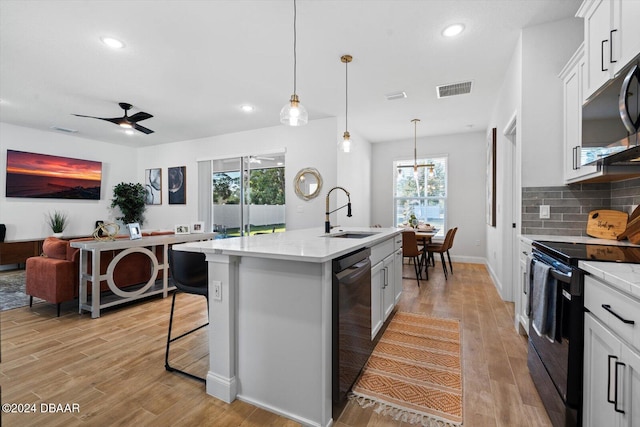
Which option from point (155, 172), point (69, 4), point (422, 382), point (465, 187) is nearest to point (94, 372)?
point (422, 382)

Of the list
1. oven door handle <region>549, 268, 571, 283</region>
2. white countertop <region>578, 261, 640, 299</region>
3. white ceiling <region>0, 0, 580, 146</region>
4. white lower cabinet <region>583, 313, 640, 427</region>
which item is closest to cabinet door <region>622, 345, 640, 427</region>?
white lower cabinet <region>583, 313, 640, 427</region>

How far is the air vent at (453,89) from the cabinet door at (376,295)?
2.76 m

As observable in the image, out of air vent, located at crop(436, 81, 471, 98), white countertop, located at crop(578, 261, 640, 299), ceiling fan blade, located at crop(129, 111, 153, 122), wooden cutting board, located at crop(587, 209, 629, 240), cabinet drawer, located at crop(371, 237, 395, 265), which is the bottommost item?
cabinet drawer, located at crop(371, 237, 395, 265)

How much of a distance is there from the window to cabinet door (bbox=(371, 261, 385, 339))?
13.4 feet

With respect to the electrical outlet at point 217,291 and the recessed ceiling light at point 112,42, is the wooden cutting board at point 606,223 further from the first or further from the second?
the recessed ceiling light at point 112,42

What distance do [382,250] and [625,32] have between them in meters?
1.97

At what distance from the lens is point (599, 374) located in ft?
4.00

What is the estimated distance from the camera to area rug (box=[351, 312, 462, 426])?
1.71 metres

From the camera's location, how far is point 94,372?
2094mm

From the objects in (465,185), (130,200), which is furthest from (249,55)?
(130,200)

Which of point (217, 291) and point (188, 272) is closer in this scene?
point (217, 291)

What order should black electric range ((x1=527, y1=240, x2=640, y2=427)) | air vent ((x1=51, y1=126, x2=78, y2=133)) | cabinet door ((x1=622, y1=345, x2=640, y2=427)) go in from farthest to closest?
air vent ((x1=51, y1=126, x2=78, y2=133)), black electric range ((x1=527, y1=240, x2=640, y2=427)), cabinet door ((x1=622, y1=345, x2=640, y2=427))

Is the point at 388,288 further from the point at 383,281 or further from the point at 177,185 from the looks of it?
the point at 177,185

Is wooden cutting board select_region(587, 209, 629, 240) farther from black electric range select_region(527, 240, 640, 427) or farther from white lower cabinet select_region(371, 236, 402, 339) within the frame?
white lower cabinet select_region(371, 236, 402, 339)
